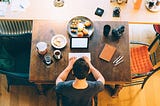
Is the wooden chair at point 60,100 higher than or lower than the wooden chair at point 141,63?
lower

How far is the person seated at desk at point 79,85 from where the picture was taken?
2549 millimetres

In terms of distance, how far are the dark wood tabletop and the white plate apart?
0.11ft

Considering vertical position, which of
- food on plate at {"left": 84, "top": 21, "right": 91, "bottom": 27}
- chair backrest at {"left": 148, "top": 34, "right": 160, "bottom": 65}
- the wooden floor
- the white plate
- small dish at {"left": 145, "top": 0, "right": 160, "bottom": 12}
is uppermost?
small dish at {"left": 145, "top": 0, "right": 160, "bottom": 12}

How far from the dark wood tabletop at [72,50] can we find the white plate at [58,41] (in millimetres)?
34

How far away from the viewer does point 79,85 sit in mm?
2611

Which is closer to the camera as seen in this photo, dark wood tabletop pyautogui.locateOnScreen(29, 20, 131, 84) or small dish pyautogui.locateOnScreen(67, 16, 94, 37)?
dark wood tabletop pyautogui.locateOnScreen(29, 20, 131, 84)

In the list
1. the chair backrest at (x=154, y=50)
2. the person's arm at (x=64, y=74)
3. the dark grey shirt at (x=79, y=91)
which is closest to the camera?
the dark grey shirt at (x=79, y=91)

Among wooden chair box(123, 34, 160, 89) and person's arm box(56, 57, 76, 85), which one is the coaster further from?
person's arm box(56, 57, 76, 85)

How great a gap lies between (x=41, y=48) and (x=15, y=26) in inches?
32.6

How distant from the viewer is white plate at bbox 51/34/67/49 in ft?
10.2

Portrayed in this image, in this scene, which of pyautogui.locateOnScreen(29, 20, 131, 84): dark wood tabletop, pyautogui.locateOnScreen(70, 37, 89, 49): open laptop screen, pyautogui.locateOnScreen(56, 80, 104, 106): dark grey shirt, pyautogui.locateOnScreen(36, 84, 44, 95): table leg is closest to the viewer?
pyautogui.locateOnScreen(56, 80, 104, 106): dark grey shirt

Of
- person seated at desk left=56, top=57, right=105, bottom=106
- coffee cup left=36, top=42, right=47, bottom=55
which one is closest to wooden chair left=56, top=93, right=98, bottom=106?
person seated at desk left=56, top=57, right=105, bottom=106

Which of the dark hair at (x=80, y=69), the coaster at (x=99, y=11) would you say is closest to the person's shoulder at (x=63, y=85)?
the dark hair at (x=80, y=69)

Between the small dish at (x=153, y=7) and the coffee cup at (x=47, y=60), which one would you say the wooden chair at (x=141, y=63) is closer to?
the small dish at (x=153, y=7)
